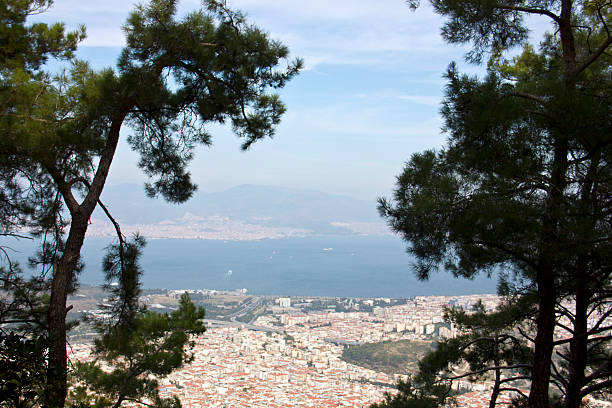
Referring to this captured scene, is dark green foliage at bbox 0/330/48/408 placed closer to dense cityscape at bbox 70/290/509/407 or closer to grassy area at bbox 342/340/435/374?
dense cityscape at bbox 70/290/509/407

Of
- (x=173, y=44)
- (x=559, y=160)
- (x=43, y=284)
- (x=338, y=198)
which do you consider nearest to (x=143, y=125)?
(x=173, y=44)

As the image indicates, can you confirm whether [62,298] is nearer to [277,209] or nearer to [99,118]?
[99,118]

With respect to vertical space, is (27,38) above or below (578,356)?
above

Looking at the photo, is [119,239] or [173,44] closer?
[173,44]

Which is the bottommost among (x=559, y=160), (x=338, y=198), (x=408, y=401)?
(x=408, y=401)

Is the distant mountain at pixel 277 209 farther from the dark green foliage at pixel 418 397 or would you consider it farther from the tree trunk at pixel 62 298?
the tree trunk at pixel 62 298

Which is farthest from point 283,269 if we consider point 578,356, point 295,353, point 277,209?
point 277,209

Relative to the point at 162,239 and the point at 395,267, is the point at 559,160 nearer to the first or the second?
the point at 395,267
